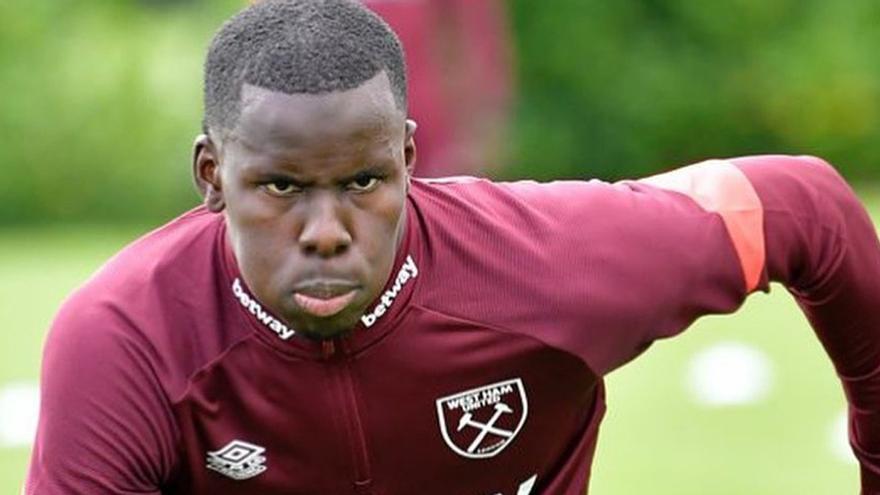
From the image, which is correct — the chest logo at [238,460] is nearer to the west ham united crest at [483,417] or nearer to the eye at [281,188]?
the west ham united crest at [483,417]

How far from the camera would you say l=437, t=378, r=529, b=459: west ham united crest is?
466 cm

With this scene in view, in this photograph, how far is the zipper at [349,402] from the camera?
450 cm

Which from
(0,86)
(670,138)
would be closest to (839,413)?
(670,138)

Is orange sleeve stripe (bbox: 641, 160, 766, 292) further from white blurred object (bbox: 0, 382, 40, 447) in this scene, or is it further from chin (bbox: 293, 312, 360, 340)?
white blurred object (bbox: 0, 382, 40, 447)

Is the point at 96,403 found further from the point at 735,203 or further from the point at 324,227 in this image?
the point at 735,203

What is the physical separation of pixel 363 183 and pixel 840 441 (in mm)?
5056

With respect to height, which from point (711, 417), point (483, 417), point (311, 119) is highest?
point (311, 119)

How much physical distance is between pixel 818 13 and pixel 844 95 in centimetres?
63

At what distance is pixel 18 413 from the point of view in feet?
32.3

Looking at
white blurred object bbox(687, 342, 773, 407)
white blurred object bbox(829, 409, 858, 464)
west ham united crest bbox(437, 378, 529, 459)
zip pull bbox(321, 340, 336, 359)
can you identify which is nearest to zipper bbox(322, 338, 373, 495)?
zip pull bbox(321, 340, 336, 359)

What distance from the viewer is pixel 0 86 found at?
16.5 meters

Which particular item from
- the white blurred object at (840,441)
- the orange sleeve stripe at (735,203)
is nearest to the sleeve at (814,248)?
the orange sleeve stripe at (735,203)

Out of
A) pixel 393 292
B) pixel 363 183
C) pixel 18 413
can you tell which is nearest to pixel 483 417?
pixel 393 292

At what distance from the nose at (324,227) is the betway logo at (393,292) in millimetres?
350
